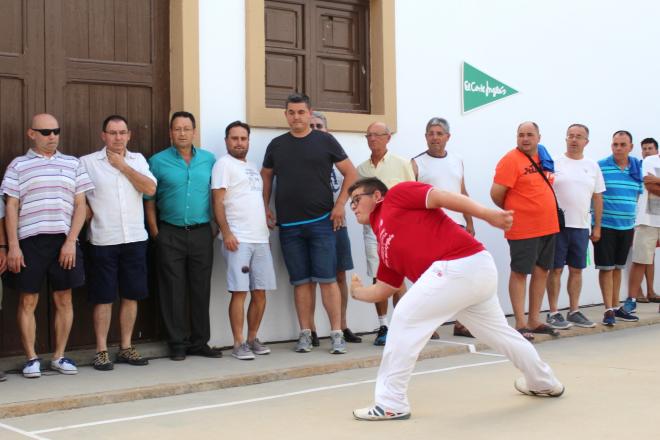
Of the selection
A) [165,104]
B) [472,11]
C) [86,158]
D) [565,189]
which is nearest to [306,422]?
[86,158]

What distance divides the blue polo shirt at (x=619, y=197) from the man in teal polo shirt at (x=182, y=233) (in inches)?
193

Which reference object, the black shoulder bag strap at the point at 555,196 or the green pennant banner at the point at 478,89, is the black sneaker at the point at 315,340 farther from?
the green pennant banner at the point at 478,89

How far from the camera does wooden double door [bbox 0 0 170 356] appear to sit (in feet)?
27.8

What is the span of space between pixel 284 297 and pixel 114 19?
10.2ft

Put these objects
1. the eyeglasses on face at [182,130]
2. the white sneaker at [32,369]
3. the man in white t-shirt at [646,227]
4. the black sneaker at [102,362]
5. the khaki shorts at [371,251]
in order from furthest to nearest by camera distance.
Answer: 1. the man in white t-shirt at [646,227]
2. the khaki shorts at [371,251]
3. the eyeglasses on face at [182,130]
4. the black sneaker at [102,362]
5. the white sneaker at [32,369]

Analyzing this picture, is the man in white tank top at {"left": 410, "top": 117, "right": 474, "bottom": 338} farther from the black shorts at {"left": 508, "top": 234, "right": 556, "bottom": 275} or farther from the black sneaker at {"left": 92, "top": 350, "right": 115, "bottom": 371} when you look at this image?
the black sneaker at {"left": 92, "top": 350, "right": 115, "bottom": 371}

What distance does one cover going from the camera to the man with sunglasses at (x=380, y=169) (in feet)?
32.2

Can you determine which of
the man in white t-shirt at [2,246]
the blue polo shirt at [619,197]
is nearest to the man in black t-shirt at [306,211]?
the man in white t-shirt at [2,246]

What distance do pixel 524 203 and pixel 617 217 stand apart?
199 centimetres

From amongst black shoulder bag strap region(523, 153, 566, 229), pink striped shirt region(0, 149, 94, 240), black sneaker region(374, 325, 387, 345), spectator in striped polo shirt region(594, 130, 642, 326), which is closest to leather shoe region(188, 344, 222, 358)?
black sneaker region(374, 325, 387, 345)

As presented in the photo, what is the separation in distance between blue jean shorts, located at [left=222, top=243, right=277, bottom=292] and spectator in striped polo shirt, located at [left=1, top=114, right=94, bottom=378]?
1.40 meters

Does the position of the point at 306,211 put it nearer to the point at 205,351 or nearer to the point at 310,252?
the point at 310,252

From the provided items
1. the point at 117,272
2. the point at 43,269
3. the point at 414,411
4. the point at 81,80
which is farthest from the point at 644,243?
the point at 43,269

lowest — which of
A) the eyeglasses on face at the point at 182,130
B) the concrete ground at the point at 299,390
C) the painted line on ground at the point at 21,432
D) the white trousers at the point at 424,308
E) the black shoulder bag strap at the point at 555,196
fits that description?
the painted line on ground at the point at 21,432
